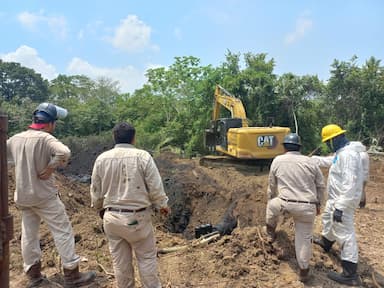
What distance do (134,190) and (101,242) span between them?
2.21 metres

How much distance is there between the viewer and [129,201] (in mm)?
3662

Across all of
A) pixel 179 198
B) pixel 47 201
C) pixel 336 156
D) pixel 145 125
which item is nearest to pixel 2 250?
pixel 47 201

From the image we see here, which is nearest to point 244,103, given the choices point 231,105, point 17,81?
point 231,105

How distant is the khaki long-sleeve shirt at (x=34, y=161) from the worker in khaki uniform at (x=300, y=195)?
97.6 inches

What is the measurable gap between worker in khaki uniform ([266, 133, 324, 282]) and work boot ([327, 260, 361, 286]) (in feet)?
1.23

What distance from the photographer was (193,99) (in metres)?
20.4

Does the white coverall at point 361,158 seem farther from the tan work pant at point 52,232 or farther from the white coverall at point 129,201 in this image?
the tan work pant at point 52,232

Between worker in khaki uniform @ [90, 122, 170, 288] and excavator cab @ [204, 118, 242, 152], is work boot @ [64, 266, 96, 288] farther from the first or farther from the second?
excavator cab @ [204, 118, 242, 152]

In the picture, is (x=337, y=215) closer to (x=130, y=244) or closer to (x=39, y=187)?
(x=130, y=244)

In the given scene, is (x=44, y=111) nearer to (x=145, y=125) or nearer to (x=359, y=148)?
(x=359, y=148)

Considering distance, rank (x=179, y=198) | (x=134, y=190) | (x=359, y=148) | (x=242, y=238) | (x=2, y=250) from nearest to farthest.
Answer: (x=2, y=250) < (x=134, y=190) < (x=359, y=148) < (x=242, y=238) < (x=179, y=198)

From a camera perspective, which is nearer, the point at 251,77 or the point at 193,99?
the point at 251,77

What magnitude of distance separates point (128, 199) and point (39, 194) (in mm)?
1168

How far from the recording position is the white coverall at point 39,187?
165 inches
